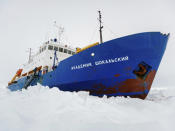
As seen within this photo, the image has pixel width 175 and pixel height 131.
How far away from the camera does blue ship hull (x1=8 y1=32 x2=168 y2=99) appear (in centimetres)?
743

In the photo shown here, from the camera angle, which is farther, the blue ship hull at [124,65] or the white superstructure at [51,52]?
the white superstructure at [51,52]

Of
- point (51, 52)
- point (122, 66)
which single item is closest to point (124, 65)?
point (122, 66)

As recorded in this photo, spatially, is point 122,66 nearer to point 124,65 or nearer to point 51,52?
point 124,65

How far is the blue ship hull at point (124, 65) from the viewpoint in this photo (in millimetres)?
7434

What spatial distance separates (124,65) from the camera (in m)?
7.50

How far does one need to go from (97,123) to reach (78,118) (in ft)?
1.58

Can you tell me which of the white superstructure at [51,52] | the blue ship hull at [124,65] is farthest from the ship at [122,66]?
the white superstructure at [51,52]

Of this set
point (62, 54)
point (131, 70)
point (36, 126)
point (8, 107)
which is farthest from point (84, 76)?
point (62, 54)

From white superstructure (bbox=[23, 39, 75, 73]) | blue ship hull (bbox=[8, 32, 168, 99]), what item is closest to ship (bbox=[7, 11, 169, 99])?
blue ship hull (bbox=[8, 32, 168, 99])

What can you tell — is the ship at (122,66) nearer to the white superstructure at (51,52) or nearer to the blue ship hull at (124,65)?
the blue ship hull at (124,65)

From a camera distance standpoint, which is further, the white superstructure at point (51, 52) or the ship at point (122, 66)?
the white superstructure at point (51, 52)

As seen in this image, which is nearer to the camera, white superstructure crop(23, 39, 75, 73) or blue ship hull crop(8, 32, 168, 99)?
blue ship hull crop(8, 32, 168, 99)

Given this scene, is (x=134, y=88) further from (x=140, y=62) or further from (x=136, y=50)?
(x=136, y=50)

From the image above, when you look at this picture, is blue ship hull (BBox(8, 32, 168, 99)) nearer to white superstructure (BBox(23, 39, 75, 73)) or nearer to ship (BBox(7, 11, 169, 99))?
ship (BBox(7, 11, 169, 99))
